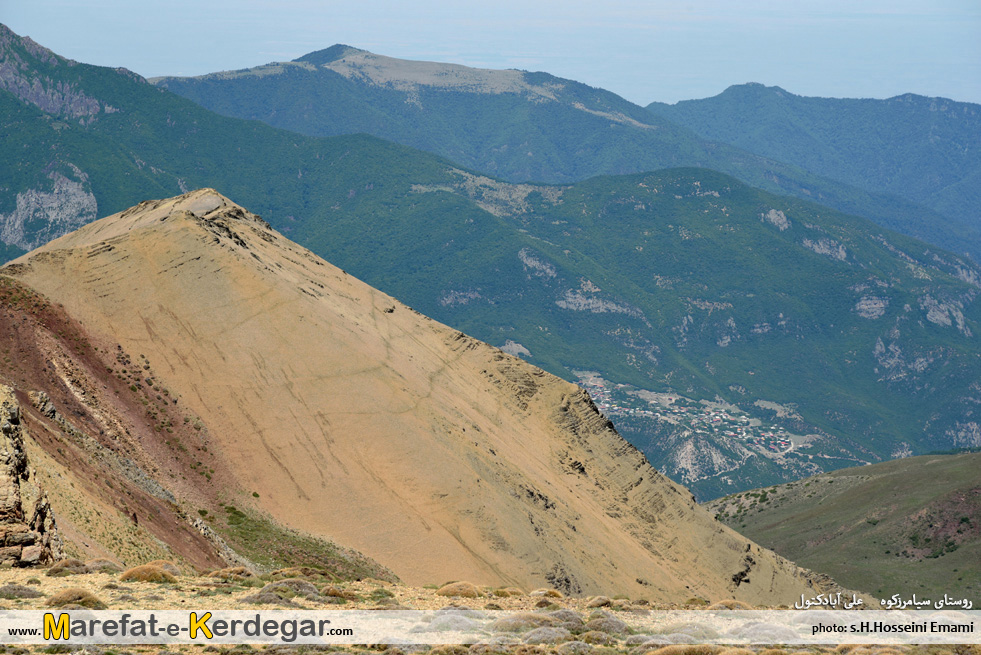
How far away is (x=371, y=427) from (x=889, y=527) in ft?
379

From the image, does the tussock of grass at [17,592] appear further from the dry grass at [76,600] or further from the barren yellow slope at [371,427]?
the barren yellow slope at [371,427]

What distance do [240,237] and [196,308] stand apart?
1544 centimetres

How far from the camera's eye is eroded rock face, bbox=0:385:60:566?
34312 millimetres

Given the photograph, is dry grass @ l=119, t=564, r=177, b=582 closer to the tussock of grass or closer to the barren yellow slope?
the tussock of grass

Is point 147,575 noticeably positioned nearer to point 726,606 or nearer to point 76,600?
point 76,600

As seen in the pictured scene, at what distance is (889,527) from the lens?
156750 mm

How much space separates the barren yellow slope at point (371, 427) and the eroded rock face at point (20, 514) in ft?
79.9

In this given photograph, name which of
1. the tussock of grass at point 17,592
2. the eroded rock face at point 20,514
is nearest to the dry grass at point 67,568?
the eroded rock face at point 20,514

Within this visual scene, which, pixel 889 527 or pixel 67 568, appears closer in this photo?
pixel 67 568

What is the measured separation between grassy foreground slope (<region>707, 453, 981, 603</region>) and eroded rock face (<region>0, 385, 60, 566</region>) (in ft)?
394

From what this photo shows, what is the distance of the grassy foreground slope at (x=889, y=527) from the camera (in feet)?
447

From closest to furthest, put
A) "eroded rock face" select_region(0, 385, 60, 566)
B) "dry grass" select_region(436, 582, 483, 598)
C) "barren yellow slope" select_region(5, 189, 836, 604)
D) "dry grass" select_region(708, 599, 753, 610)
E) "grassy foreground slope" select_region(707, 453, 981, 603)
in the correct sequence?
1. "eroded rock face" select_region(0, 385, 60, 566)
2. "dry grass" select_region(436, 582, 483, 598)
3. "dry grass" select_region(708, 599, 753, 610)
4. "barren yellow slope" select_region(5, 189, 836, 604)
5. "grassy foreground slope" select_region(707, 453, 981, 603)

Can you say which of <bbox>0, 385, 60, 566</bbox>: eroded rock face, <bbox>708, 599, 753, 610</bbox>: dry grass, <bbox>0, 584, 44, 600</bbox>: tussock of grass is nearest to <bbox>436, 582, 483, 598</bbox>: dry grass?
<bbox>708, 599, 753, 610</bbox>: dry grass

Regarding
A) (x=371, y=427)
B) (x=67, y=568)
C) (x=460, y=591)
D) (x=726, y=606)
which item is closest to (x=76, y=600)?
(x=67, y=568)
